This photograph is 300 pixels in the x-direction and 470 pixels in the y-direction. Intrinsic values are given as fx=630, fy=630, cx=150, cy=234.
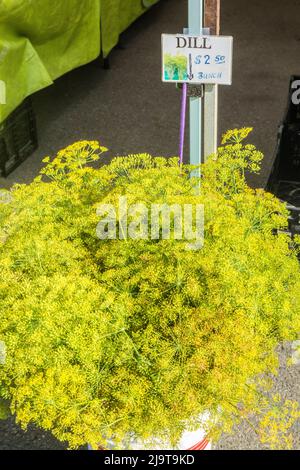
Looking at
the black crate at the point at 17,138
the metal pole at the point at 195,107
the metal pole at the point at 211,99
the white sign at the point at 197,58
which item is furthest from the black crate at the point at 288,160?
the black crate at the point at 17,138

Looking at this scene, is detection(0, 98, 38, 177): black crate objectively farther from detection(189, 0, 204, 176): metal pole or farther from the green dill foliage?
the green dill foliage

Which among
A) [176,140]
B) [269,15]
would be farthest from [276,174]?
[269,15]

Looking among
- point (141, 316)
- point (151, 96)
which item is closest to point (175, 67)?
point (141, 316)

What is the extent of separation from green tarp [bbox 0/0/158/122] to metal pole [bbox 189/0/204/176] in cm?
146

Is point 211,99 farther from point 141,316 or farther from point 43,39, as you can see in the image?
point 43,39

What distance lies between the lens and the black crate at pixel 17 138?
4.28 metres

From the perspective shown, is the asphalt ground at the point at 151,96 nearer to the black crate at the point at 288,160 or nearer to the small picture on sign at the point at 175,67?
the black crate at the point at 288,160

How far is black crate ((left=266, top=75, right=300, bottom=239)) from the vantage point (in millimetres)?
3725

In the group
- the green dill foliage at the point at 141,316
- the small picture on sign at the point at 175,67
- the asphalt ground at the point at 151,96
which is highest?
the small picture on sign at the point at 175,67

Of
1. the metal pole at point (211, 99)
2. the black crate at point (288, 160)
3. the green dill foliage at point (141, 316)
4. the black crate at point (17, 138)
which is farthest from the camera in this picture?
the black crate at point (17, 138)

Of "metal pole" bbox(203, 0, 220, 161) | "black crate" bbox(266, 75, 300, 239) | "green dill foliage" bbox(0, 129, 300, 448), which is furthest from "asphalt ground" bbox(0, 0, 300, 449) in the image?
"green dill foliage" bbox(0, 129, 300, 448)

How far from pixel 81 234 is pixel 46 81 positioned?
2.28 m

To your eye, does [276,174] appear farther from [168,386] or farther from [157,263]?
[168,386]

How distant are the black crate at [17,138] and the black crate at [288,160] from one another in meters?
1.80
